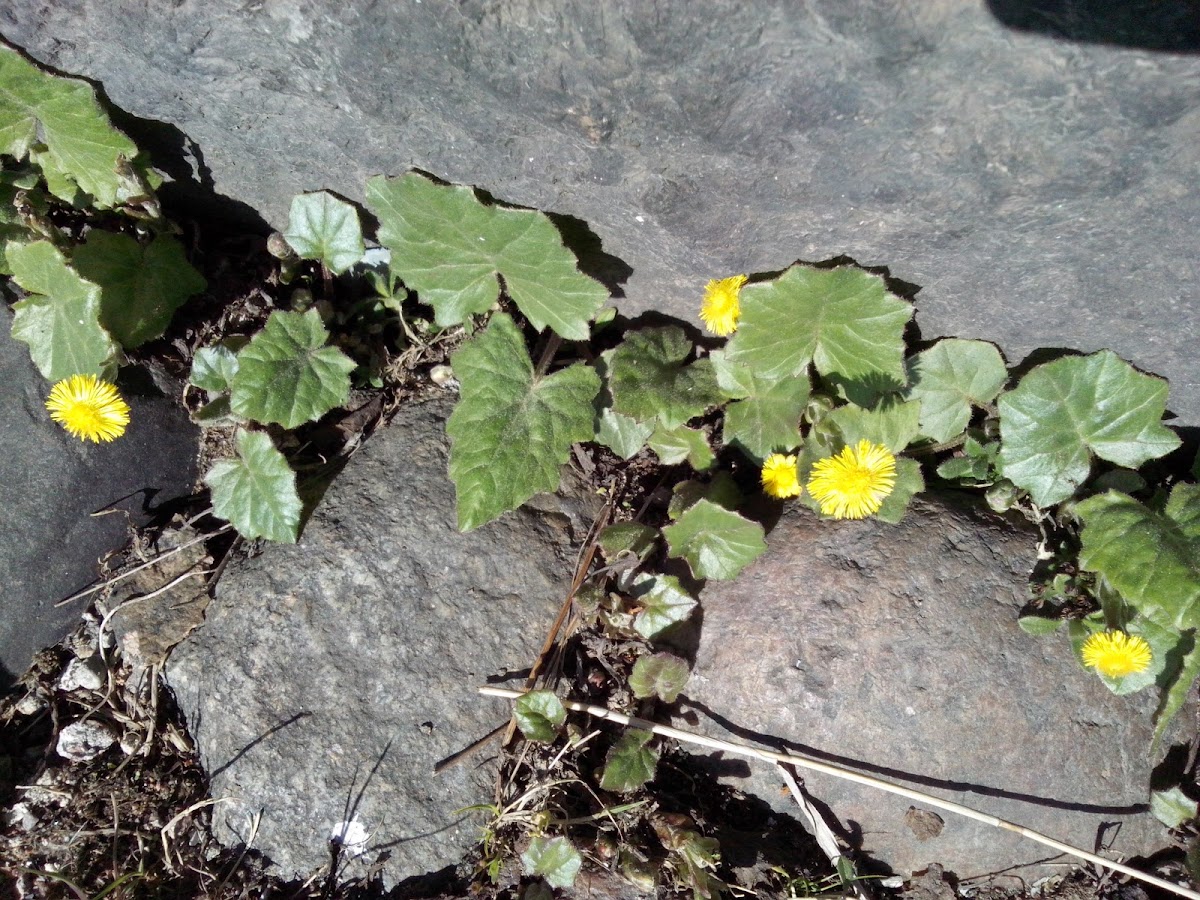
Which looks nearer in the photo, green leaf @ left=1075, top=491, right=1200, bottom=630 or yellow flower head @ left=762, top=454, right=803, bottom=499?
green leaf @ left=1075, top=491, right=1200, bottom=630

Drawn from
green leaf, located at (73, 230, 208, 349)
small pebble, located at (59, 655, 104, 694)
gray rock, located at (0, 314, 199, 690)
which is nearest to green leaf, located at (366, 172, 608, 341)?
green leaf, located at (73, 230, 208, 349)

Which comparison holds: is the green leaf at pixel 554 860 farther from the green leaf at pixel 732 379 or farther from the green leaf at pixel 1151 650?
the green leaf at pixel 1151 650

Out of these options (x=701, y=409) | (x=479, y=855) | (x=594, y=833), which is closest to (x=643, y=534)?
(x=701, y=409)

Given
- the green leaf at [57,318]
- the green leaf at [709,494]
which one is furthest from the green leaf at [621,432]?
the green leaf at [57,318]

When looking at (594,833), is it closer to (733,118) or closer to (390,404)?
(390,404)

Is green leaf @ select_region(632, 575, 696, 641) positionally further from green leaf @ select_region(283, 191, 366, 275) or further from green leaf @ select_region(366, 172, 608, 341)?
green leaf @ select_region(283, 191, 366, 275)

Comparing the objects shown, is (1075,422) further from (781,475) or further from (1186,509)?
(781,475)
